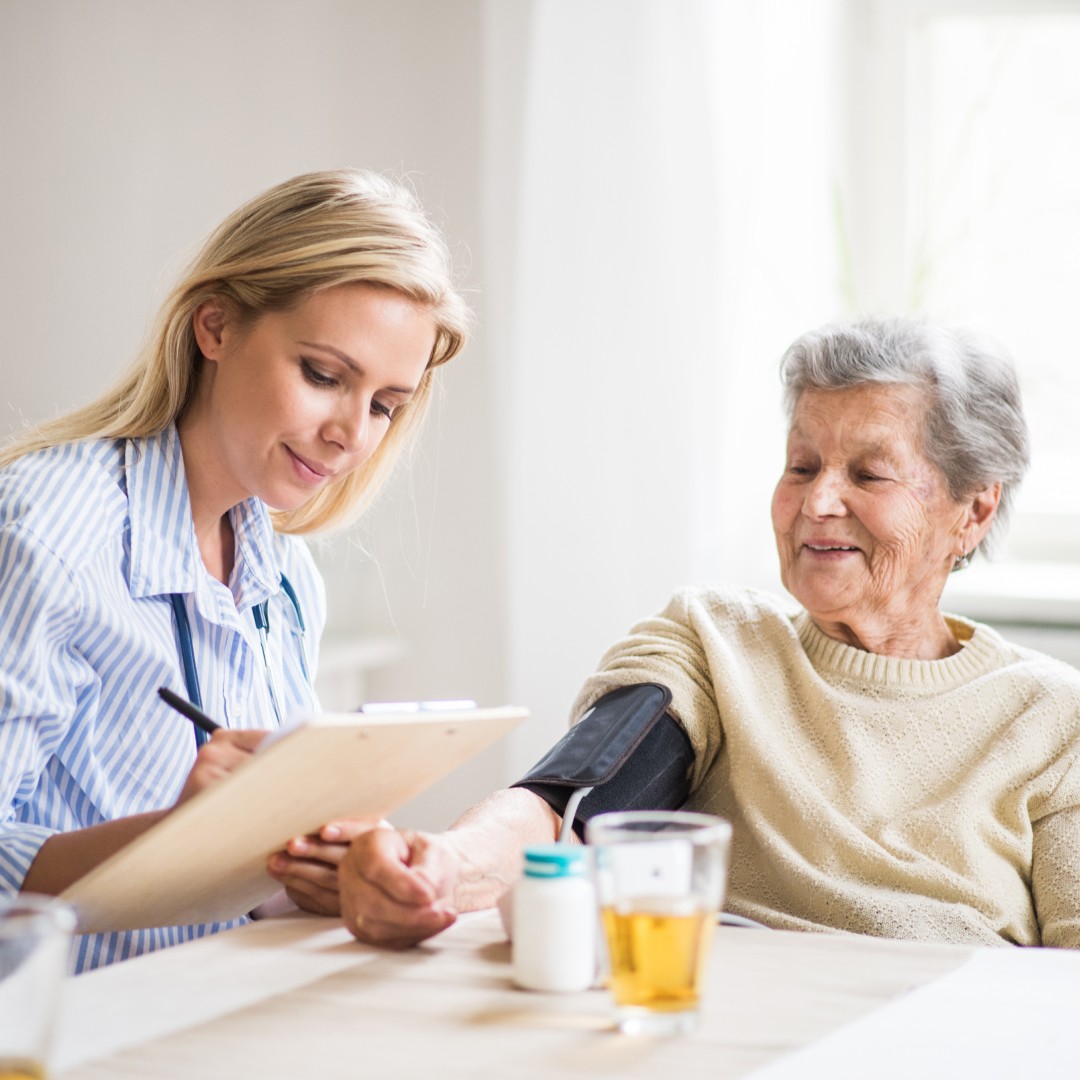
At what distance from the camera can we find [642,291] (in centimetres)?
281

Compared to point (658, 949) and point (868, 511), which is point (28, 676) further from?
point (868, 511)

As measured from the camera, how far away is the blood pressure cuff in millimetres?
1630

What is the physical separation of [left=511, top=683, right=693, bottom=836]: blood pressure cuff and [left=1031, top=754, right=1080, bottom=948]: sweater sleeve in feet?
1.35

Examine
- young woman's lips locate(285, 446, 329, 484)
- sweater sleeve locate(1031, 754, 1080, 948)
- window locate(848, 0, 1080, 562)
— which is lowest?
sweater sleeve locate(1031, 754, 1080, 948)

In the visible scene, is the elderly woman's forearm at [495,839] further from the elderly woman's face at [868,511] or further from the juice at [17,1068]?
the juice at [17,1068]

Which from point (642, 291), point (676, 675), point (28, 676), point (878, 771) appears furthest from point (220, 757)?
point (642, 291)

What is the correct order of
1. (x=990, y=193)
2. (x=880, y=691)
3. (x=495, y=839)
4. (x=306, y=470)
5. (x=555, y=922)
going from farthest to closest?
(x=990, y=193) < (x=880, y=691) < (x=306, y=470) < (x=495, y=839) < (x=555, y=922)

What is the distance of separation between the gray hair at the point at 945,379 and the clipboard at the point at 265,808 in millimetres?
774

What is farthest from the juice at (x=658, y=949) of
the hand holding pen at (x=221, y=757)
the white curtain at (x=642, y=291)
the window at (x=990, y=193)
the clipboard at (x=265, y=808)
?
the window at (x=990, y=193)

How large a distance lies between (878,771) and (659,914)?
2.69ft

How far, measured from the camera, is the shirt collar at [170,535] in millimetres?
1480

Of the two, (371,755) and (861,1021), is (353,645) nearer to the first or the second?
(371,755)

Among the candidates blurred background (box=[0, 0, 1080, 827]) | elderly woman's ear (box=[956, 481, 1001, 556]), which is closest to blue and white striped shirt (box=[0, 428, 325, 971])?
elderly woman's ear (box=[956, 481, 1001, 556])

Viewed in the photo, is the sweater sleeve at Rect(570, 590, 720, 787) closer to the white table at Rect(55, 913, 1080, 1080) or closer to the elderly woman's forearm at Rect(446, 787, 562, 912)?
the elderly woman's forearm at Rect(446, 787, 562, 912)
